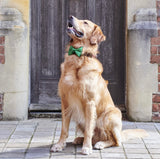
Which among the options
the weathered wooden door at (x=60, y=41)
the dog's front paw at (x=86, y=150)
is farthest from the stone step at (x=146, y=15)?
the dog's front paw at (x=86, y=150)

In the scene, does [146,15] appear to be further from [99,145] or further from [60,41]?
[99,145]

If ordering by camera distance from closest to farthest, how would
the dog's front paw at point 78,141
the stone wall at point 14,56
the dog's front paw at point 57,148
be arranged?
the dog's front paw at point 57,148, the dog's front paw at point 78,141, the stone wall at point 14,56

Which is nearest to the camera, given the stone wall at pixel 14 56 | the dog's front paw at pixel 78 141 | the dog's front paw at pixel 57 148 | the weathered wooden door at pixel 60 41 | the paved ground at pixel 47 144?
the paved ground at pixel 47 144

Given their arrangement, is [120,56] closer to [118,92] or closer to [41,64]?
[118,92]

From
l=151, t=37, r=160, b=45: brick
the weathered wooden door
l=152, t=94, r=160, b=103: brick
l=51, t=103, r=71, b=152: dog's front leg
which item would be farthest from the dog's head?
the weathered wooden door

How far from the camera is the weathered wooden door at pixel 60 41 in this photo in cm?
629

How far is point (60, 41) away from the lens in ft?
20.8

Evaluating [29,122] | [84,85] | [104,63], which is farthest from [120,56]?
[84,85]

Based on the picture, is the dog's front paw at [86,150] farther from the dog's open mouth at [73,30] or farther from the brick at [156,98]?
the brick at [156,98]

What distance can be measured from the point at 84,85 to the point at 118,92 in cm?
238

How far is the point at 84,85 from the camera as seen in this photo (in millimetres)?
4086

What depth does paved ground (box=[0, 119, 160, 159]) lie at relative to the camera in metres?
4.01

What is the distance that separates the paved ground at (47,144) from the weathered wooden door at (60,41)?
0.87 metres

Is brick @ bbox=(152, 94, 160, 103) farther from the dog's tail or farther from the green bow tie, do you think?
the green bow tie
